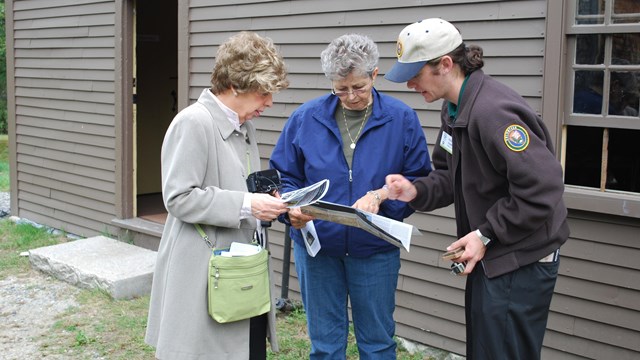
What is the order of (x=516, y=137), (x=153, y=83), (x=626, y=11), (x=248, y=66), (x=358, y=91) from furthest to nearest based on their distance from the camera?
(x=153, y=83), (x=626, y=11), (x=358, y=91), (x=248, y=66), (x=516, y=137)

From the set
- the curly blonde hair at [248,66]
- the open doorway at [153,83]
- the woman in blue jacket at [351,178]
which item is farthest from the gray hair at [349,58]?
the open doorway at [153,83]

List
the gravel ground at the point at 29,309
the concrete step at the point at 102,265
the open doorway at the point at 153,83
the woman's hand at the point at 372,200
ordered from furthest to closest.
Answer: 1. the open doorway at the point at 153,83
2. the concrete step at the point at 102,265
3. the gravel ground at the point at 29,309
4. the woman's hand at the point at 372,200

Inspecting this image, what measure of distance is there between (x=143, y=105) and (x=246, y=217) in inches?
297

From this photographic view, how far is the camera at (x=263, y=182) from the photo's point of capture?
2.64 metres

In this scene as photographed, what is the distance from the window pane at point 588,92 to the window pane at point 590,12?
0.26m

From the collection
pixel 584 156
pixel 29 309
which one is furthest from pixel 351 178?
pixel 29 309

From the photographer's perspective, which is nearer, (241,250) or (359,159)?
(241,250)

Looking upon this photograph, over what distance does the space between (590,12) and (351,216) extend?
197 centimetres

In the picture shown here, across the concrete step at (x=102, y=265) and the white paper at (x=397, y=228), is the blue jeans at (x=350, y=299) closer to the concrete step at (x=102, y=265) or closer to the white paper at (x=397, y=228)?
the white paper at (x=397, y=228)

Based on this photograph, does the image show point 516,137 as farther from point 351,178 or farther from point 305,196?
point 351,178

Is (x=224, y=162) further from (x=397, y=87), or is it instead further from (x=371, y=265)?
(x=397, y=87)

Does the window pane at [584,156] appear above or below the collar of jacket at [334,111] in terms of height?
→ below

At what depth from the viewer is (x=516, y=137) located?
2176 millimetres

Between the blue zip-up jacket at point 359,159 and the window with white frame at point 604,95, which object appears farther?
the window with white frame at point 604,95
